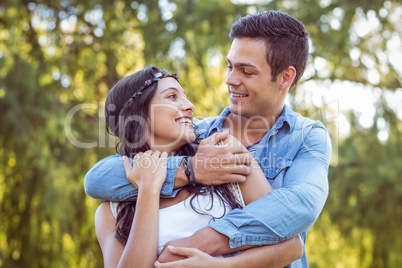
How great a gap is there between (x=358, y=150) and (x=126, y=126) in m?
3.37

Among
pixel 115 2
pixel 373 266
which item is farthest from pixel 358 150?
pixel 115 2

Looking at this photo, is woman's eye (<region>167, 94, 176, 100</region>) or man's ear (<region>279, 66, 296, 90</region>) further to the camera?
man's ear (<region>279, 66, 296, 90</region>)

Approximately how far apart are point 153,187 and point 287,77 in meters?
1.09

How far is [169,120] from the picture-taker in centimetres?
197

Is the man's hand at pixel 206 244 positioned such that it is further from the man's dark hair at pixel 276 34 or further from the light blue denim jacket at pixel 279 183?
the man's dark hair at pixel 276 34

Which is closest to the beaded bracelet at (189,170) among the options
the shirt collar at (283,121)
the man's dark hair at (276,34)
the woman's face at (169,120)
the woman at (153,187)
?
the woman at (153,187)

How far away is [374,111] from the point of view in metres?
4.72

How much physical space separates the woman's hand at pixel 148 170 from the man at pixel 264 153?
0.13ft

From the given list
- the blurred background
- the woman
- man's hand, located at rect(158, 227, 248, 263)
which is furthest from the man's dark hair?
the blurred background

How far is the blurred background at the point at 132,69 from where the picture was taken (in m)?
4.16

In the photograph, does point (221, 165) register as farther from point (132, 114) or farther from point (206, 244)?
point (132, 114)

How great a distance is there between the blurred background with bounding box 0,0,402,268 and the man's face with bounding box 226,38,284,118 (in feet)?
5.93

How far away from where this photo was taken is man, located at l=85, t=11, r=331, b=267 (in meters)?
1.63

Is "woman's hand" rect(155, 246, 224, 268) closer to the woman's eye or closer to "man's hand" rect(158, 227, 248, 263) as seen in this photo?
Answer: "man's hand" rect(158, 227, 248, 263)
